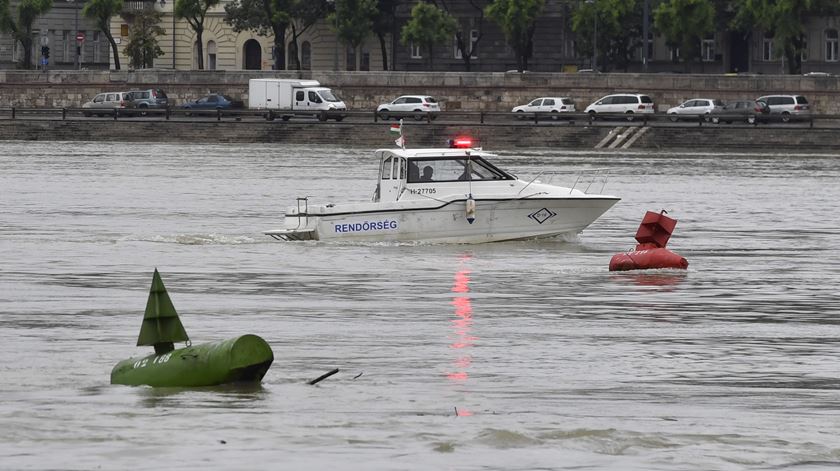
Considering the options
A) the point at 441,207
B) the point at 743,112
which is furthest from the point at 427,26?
the point at 441,207

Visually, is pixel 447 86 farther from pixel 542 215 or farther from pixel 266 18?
pixel 542 215

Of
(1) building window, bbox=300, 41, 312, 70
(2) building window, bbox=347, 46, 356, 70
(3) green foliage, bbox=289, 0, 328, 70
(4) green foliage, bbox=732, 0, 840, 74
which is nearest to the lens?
(4) green foliage, bbox=732, 0, 840, 74

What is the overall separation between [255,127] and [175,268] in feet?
157

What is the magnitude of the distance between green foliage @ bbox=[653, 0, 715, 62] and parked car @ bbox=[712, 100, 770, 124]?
11156 mm

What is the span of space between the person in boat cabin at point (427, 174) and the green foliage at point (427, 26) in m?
61.0

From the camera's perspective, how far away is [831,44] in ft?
295

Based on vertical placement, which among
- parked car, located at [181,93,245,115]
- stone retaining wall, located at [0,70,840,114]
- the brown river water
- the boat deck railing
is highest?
stone retaining wall, located at [0,70,840,114]

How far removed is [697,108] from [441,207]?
46.5 m

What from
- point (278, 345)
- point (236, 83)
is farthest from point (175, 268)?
point (236, 83)

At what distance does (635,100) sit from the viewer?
7819cm

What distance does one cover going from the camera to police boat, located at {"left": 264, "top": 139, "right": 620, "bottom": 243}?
30.2 m

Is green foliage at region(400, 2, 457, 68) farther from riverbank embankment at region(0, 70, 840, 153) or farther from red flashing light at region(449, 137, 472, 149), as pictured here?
red flashing light at region(449, 137, 472, 149)

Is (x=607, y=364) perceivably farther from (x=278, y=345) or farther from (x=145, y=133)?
(x=145, y=133)

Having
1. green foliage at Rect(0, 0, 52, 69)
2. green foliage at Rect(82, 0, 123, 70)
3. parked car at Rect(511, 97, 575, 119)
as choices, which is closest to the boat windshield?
parked car at Rect(511, 97, 575, 119)
